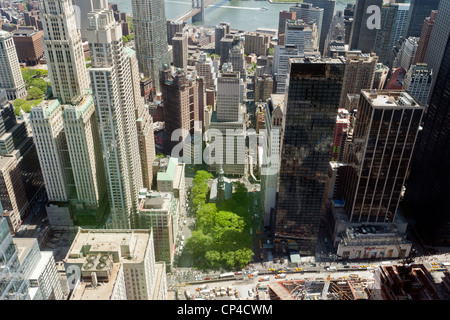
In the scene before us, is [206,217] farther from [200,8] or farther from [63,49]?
[200,8]

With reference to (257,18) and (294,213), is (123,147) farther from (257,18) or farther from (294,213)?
(257,18)

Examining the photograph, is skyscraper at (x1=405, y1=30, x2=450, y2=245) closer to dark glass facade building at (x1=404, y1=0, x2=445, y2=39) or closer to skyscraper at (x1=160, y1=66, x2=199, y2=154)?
skyscraper at (x1=160, y1=66, x2=199, y2=154)

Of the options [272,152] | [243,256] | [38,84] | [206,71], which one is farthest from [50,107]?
[38,84]

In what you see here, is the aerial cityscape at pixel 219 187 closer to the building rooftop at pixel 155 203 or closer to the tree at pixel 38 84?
the building rooftop at pixel 155 203

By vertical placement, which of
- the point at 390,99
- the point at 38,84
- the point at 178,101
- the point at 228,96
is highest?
the point at 390,99

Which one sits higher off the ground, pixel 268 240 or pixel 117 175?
pixel 117 175
